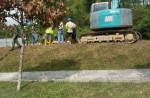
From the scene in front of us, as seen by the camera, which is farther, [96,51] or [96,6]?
[96,6]

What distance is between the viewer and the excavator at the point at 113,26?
25438 millimetres

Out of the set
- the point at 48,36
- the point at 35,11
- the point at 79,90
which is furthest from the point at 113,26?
the point at 79,90

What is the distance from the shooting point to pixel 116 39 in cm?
2562

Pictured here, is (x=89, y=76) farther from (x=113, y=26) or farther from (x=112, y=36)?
(x=113, y=26)

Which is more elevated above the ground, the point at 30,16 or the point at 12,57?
the point at 30,16

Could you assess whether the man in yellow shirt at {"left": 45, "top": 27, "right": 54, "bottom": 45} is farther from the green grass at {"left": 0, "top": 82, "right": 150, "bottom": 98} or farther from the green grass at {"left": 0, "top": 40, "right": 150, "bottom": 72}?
the green grass at {"left": 0, "top": 82, "right": 150, "bottom": 98}

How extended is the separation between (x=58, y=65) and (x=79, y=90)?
295 inches

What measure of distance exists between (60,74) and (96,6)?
10.9 m

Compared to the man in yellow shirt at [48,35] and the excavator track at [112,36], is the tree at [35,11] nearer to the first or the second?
the excavator track at [112,36]

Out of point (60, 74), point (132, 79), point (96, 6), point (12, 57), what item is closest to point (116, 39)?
point (96, 6)

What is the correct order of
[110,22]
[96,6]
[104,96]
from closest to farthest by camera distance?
[104,96] → [110,22] → [96,6]

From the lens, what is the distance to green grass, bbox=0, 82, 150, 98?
41.0ft

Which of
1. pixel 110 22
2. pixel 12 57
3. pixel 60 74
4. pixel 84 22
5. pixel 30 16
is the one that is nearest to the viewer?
pixel 30 16

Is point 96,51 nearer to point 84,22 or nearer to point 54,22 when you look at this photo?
point 54,22
